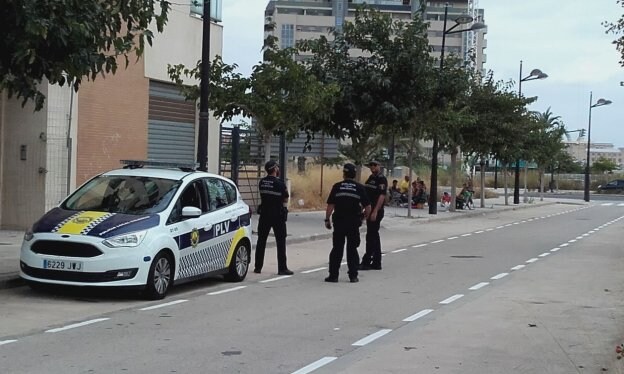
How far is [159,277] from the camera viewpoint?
34.4 feet

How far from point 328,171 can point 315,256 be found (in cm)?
2397

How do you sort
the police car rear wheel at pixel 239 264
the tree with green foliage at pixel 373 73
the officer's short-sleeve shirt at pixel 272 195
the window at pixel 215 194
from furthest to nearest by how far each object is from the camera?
the tree with green foliage at pixel 373 73, the officer's short-sleeve shirt at pixel 272 195, the police car rear wheel at pixel 239 264, the window at pixel 215 194

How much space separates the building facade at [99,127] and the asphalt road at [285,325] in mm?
6009

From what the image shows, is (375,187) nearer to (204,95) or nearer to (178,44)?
(204,95)

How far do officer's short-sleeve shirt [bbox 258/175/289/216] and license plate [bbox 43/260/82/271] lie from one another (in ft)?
13.3

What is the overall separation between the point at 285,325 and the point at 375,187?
18.3 ft

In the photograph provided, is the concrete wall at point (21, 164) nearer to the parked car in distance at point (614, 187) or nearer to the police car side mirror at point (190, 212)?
the police car side mirror at point (190, 212)

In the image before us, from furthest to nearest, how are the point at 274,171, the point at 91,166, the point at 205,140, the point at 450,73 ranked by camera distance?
the point at 450,73 → the point at 91,166 → the point at 205,140 → the point at 274,171

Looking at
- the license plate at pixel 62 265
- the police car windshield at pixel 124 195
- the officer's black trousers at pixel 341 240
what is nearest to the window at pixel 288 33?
the officer's black trousers at pixel 341 240

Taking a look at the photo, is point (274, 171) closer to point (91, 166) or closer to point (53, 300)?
point (53, 300)

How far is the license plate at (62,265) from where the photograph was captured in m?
9.83

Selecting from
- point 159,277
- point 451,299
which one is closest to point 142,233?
point 159,277

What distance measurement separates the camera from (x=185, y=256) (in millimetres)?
11016

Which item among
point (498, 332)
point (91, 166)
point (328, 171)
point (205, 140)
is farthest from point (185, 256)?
point (328, 171)
